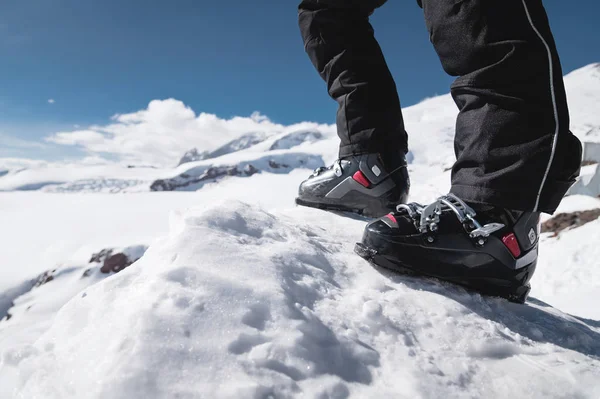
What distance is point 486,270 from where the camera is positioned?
1.00 metres

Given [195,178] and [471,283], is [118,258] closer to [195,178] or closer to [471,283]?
[471,283]

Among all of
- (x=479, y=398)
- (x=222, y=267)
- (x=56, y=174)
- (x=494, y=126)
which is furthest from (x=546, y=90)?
(x=56, y=174)

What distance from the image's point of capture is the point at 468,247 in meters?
1.01

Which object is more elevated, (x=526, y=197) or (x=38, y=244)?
(x=526, y=197)

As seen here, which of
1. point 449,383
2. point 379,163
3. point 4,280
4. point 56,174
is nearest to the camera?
point 449,383

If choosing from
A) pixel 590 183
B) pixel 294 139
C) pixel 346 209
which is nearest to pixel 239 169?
pixel 294 139

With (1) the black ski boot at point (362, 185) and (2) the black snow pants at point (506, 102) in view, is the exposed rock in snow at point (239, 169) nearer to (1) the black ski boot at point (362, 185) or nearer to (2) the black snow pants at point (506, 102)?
(1) the black ski boot at point (362, 185)

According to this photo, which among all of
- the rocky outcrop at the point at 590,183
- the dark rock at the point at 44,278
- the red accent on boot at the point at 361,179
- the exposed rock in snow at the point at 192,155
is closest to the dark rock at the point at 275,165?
the dark rock at the point at 44,278

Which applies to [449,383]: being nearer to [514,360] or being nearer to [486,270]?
[514,360]

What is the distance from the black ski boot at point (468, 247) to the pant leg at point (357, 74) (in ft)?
2.34

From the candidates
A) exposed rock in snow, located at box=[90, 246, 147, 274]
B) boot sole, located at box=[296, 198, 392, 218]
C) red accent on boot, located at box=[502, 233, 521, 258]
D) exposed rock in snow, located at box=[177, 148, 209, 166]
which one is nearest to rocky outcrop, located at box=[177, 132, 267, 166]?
exposed rock in snow, located at box=[177, 148, 209, 166]

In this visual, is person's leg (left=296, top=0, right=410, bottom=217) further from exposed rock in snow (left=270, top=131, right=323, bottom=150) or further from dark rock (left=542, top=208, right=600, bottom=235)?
exposed rock in snow (left=270, top=131, right=323, bottom=150)

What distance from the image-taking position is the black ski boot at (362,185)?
166 centimetres

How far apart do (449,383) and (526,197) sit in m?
0.62
